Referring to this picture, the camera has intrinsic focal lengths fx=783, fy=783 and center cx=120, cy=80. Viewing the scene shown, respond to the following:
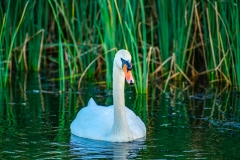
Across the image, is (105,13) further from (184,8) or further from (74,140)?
(74,140)

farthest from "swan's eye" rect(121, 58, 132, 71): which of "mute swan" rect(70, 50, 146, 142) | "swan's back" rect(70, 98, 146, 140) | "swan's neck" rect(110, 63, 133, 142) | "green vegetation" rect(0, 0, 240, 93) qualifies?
"green vegetation" rect(0, 0, 240, 93)

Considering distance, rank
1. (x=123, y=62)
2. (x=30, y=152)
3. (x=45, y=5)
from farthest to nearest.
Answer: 1. (x=45, y=5)
2. (x=123, y=62)
3. (x=30, y=152)

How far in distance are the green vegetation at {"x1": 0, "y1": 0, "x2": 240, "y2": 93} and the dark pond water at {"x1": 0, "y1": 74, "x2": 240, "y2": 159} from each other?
37 cm

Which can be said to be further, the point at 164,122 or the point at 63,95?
the point at 63,95

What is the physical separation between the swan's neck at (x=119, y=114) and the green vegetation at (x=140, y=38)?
8.00ft

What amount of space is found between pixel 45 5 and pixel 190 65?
3.20 m

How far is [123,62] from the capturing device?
31.1 feet

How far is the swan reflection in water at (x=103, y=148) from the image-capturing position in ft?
28.3

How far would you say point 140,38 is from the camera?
14.2m

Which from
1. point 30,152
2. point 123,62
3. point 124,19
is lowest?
point 30,152

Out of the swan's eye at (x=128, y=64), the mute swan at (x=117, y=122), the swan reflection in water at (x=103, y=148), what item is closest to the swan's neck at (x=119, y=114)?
the mute swan at (x=117, y=122)

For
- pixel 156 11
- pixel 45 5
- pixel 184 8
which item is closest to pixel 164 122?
pixel 184 8

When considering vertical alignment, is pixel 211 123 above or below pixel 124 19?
below

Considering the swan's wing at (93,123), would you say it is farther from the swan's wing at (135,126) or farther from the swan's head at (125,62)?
the swan's head at (125,62)
